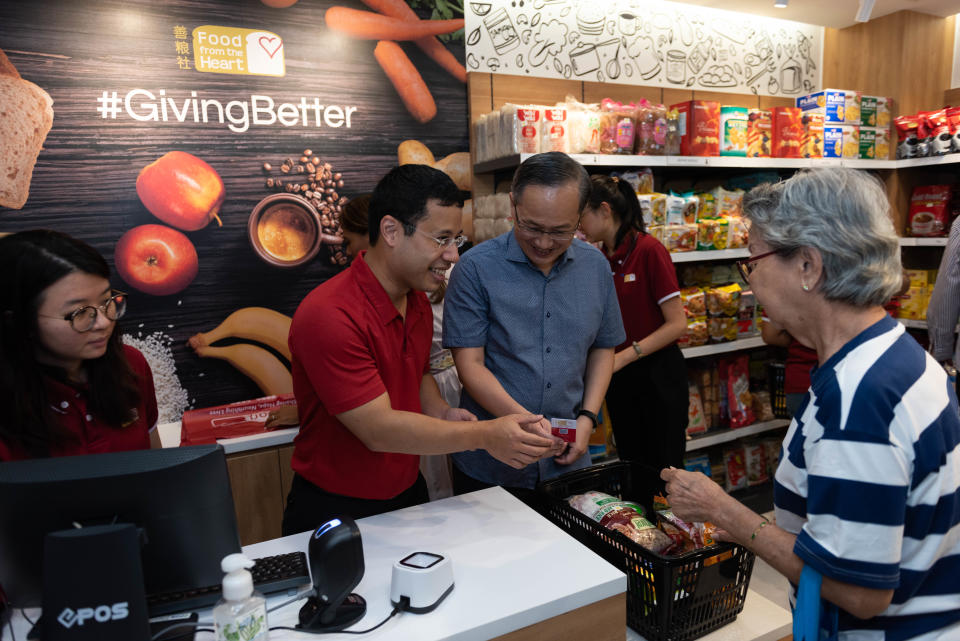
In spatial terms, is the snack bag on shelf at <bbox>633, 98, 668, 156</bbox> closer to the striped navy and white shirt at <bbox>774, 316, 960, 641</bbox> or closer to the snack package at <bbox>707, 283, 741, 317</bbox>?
the snack package at <bbox>707, 283, 741, 317</bbox>

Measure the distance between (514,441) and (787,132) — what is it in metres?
3.27

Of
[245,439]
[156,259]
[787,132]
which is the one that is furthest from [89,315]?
[787,132]

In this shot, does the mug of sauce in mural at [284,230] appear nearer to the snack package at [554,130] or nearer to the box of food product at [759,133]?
the snack package at [554,130]

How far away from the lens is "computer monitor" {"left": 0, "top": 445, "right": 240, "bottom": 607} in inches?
42.9

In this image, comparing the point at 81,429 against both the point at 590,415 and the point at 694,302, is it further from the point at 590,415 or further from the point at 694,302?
the point at 694,302

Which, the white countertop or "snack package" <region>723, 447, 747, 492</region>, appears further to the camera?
"snack package" <region>723, 447, 747, 492</region>

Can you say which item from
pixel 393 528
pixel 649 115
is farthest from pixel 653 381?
pixel 393 528

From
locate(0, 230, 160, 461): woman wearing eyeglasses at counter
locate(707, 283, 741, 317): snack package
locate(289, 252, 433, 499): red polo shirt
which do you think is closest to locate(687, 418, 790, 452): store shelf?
locate(707, 283, 741, 317): snack package

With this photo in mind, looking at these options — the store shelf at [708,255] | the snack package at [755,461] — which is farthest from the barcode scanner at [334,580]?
the snack package at [755,461]

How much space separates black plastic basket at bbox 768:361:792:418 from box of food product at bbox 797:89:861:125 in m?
1.62

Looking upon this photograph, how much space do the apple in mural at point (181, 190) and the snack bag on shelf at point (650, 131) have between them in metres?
2.20

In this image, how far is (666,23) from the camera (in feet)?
13.0

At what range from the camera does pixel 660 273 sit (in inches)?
119

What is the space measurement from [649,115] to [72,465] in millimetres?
3170
